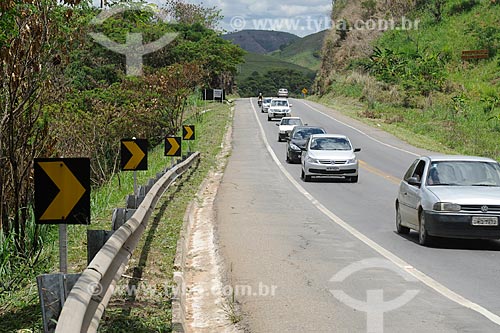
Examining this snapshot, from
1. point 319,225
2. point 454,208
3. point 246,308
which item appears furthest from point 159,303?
point 319,225

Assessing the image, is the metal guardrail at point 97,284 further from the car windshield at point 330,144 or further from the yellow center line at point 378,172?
the yellow center line at point 378,172

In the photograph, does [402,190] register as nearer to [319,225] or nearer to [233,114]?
[319,225]

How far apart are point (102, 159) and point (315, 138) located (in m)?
10.8

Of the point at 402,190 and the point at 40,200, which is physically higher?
the point at 40,200

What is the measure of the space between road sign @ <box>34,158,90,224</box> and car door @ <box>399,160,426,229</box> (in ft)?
26.0

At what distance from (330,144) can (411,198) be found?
44.4 ft

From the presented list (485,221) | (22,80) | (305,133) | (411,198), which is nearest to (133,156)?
(22,80)

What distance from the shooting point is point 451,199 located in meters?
13.0

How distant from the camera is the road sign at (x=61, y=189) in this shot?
23.4ft

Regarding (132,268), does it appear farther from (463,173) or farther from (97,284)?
(463,173)

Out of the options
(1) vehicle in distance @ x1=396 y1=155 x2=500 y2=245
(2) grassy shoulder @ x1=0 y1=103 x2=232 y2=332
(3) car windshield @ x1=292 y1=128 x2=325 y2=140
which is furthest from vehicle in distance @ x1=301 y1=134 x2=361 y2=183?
(1) vehicle in distance @ x1=396 y1=155 x2=500 y2=245

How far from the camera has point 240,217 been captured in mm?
17062

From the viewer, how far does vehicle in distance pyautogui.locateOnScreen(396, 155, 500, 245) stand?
507 inches

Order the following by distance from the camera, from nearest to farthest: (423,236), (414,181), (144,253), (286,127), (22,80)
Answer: (144,253) → (22,80) → (423,236) → (414,181) → (286,127)
